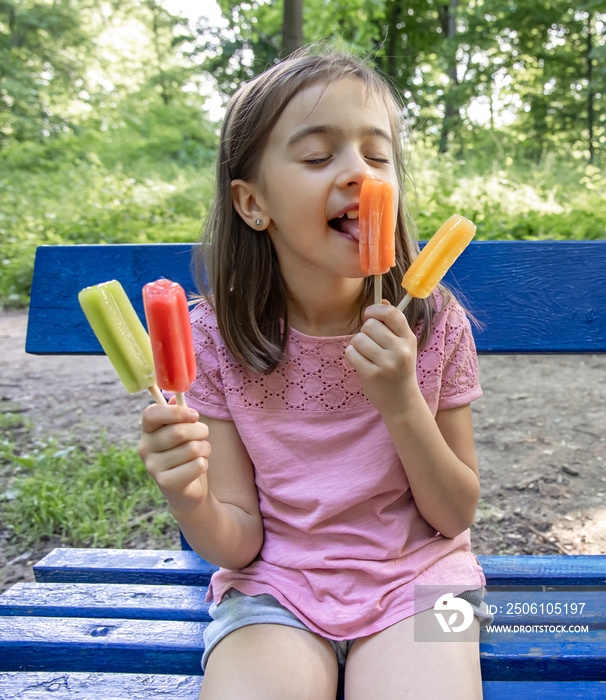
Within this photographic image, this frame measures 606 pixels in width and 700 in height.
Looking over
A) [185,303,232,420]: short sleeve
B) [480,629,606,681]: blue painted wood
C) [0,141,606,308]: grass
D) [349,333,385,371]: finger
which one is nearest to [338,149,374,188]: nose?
[349,333,385,371]: finger

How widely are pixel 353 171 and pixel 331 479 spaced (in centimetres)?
75

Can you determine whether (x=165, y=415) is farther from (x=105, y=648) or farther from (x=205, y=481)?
(x=105, y=648)

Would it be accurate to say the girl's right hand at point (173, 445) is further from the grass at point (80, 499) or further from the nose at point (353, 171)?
the grass at point (80, 499)

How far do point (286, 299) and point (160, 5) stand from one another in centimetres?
2472

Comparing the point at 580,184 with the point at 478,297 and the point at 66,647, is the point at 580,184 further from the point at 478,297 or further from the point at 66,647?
the point at 66,647

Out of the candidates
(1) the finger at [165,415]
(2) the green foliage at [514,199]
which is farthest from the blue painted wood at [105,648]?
(2) the green foliage at [514,199]

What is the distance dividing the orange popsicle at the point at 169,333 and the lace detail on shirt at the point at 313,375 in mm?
561

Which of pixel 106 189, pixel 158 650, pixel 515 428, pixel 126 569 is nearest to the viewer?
pixel 158 650

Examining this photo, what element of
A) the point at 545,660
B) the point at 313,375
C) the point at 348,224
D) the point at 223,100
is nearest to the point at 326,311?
the point at 313,375

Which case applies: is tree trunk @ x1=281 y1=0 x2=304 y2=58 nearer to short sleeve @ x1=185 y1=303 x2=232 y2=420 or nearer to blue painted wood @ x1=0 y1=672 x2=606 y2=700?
short sleeve @ x1=185 y1=303 x2=232 y2=420

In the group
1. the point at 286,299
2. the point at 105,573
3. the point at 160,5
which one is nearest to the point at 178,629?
the point at 105,573

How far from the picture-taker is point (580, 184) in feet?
25.2

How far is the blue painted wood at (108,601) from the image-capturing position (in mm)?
1617

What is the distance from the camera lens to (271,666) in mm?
1300
